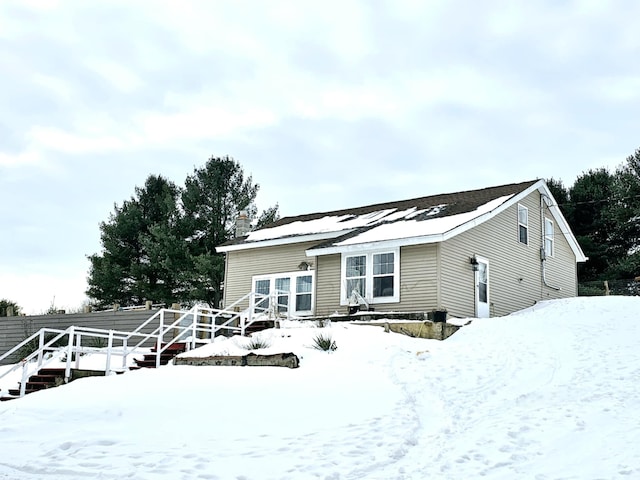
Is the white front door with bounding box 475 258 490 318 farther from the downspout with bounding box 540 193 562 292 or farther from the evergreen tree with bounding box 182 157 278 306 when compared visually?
the evergreen tree with bounding box 182 157 278 306

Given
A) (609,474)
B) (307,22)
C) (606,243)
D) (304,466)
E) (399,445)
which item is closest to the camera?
(609,474)

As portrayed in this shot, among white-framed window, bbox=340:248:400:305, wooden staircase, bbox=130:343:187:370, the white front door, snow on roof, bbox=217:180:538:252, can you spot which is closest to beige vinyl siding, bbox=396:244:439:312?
white-framed window, bbox=340:248:400:305

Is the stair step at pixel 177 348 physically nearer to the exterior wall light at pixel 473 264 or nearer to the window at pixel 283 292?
the window at pixel 283 292

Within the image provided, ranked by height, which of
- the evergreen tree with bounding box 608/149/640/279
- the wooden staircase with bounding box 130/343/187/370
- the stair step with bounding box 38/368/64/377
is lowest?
the stair step with bounding box 38/368/64/377

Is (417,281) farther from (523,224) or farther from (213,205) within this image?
(213,205)

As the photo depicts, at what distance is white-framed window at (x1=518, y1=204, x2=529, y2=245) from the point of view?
2188cm

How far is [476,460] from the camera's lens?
24.9ft

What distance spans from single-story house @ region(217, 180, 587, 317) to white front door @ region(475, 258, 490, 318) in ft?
0.11

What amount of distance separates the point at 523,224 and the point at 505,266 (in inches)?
87.4

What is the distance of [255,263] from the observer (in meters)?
22.7

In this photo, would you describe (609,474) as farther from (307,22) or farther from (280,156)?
(280,156)

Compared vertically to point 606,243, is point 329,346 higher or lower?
lower

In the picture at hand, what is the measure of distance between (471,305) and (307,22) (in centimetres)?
896

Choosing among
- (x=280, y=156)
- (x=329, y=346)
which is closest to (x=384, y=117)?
(x=280, y=156)
